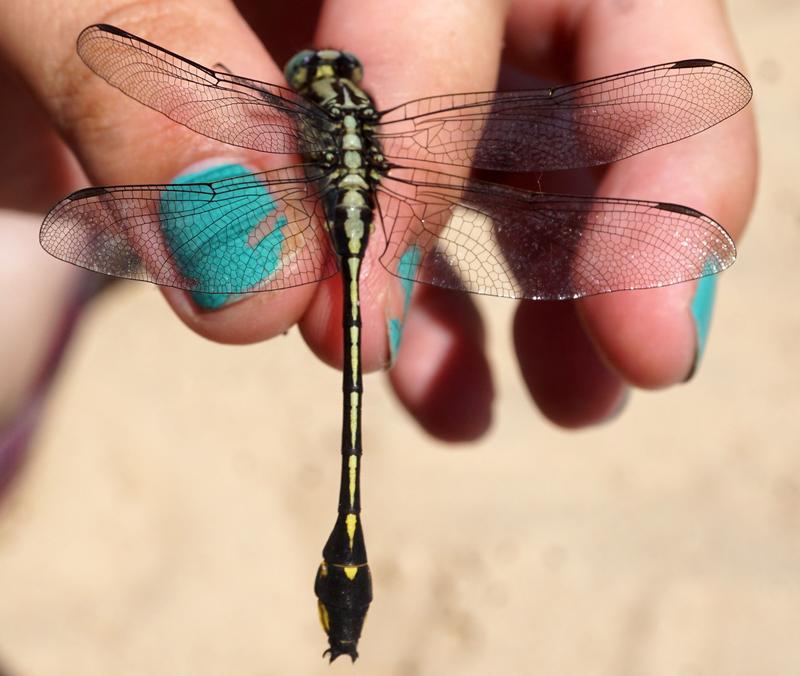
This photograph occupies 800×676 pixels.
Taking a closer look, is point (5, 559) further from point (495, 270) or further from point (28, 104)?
point (495, 270)

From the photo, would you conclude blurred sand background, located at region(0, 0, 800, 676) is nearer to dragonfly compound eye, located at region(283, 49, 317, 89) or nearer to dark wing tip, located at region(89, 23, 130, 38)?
dragonfly compound eye, located at region(283, 49, 317, 89)

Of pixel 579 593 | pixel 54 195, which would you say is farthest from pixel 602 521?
pixel 54 195

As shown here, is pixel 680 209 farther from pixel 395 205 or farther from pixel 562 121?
pixel 395 205

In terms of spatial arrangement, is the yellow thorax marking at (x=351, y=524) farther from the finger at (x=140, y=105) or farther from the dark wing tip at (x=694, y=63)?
the dark wing tip at (x=694, y=63)

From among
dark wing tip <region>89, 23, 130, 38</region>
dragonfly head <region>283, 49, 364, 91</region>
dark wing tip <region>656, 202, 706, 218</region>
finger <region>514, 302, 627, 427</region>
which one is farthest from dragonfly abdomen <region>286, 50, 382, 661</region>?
finger <region>514, 302, 627, 427</region>

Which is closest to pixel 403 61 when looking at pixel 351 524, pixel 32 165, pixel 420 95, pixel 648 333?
pixel 420 95

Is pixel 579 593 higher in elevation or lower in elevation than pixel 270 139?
lower

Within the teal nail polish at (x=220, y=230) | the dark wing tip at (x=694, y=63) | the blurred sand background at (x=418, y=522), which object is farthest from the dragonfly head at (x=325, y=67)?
the blurred sand background at (x=418, y=522)
